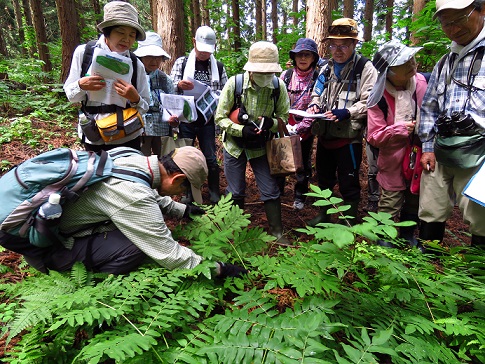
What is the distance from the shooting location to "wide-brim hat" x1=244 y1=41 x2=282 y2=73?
354cm

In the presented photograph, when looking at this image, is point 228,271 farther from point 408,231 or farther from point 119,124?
point 408,231

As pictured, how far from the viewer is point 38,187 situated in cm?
218

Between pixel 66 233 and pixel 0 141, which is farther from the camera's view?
pixel 0 141

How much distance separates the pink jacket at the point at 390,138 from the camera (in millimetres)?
3574

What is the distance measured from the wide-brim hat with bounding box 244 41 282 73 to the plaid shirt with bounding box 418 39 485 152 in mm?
1570

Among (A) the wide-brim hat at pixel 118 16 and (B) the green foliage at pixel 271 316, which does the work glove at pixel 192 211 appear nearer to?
(B) the green foliage at pixel 271 316

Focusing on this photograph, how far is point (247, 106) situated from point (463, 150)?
2.22 meters

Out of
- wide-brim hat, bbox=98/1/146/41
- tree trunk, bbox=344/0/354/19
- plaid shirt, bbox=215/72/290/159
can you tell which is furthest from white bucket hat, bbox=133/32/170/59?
tree trunk, bbox=344/0/354/19

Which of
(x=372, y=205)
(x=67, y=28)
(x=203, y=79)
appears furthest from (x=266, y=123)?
(x=67, y=28)

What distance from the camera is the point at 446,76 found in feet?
10.1

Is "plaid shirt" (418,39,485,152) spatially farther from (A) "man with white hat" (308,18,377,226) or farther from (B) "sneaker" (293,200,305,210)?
(B) "sneaker" (293,200,305,210)

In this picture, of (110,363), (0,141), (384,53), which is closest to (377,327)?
(110,363)

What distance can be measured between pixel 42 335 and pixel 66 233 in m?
0.74

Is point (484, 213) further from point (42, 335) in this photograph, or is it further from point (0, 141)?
point (0, 141)
